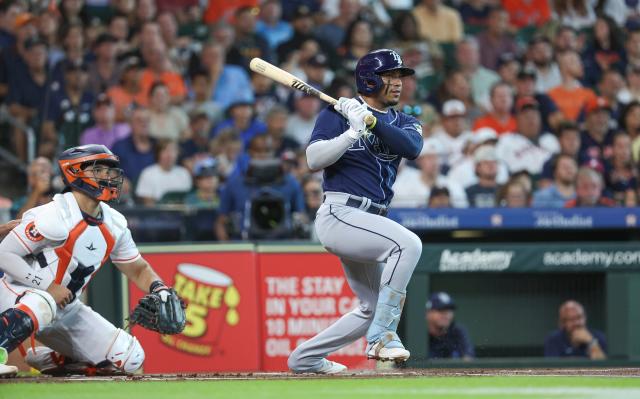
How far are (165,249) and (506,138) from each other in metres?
4.53

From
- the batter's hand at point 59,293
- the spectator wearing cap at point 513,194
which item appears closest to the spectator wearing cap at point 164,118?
the spectator wearing cap at point 513,194

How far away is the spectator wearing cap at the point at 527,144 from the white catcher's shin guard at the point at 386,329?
5.90 metres

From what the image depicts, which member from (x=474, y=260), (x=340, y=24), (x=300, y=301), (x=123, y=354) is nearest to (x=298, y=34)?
(x=340, y=24)

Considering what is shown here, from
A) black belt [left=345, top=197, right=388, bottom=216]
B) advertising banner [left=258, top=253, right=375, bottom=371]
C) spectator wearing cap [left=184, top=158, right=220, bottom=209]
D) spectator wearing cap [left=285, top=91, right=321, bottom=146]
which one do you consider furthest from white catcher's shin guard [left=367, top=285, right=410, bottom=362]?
spectator wearing cap [left=285, top=91, right=321, bottom=146]

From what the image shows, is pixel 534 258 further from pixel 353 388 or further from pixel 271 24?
pixel 271 24

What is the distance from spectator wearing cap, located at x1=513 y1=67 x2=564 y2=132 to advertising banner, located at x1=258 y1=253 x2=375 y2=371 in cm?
440

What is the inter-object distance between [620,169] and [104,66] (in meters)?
5.60

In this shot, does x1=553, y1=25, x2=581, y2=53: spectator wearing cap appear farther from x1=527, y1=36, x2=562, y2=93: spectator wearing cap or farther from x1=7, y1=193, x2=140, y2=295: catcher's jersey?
x1=7, y1=193, x2=140, y2=295: catcher's jersey

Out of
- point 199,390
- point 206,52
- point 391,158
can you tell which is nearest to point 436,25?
point 206,52

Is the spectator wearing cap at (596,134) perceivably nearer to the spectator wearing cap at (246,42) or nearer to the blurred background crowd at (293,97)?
the blurred background crowd at (293,97)

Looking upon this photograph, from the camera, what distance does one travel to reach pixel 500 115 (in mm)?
13641

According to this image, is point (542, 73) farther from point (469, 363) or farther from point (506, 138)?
point (469, 363)

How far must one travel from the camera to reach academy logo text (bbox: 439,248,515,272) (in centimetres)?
1062

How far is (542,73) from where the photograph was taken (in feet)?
48.1
